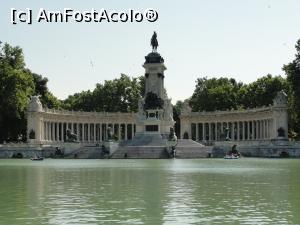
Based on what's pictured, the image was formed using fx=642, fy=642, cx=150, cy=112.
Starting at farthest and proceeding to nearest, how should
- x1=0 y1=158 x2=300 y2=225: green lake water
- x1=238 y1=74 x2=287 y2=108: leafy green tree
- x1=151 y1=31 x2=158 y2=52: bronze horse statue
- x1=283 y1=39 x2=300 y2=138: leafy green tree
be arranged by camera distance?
x1=238 y1=74 x2=287 y2=108: leafy green tree
x1=151 y1=31 x2=158 y2=52: bronze horse statue
x1=283 y1=39 x2=300 y2=138: leafy green tree
x1=0 y1=158 x2=300 y2=225: green lake water

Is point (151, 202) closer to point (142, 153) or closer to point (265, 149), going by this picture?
point (142, 153)

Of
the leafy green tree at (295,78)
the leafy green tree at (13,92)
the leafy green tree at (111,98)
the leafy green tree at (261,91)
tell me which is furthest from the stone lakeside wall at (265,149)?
the leafy green tree at (111,98)

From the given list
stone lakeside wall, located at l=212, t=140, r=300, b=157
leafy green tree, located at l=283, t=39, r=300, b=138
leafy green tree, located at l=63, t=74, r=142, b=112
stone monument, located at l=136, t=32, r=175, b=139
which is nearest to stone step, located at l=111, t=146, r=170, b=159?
stone lakeside wall, located at l=212, t=140, r=300, b=157

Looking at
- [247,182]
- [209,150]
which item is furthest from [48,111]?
[247,182]

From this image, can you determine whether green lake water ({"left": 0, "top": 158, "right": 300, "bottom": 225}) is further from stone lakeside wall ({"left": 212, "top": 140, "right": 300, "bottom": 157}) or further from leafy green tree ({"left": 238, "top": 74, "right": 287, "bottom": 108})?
leafy green tree ({"left": 238, "top": 74, "right": 287, "bottom": 108})

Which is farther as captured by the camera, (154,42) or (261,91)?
(261,91)

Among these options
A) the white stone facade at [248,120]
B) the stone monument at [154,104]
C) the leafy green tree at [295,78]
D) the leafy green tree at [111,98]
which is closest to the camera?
the leafy green tree at [295,78]

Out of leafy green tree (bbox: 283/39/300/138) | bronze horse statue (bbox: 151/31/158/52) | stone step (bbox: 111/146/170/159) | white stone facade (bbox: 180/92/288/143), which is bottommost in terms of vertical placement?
stone step (bbox: 111/146/170/159)

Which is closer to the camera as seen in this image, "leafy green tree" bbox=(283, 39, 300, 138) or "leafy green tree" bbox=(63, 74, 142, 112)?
"leafy green tree" bbox=(283, 39, 300, 138)

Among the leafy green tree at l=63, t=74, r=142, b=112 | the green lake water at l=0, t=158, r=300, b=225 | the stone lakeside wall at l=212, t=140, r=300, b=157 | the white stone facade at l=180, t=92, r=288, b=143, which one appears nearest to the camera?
the green lake water at l=0, t=158, r=300, b=225

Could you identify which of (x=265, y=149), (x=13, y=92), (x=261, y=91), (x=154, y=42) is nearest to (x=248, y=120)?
(x=261, y=91)

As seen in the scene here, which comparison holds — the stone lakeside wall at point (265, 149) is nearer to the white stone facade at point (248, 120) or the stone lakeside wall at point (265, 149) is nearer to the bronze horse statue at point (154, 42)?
the white stone facade at point (248, 120)

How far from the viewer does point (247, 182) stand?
34.3m

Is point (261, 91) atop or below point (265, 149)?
atop
